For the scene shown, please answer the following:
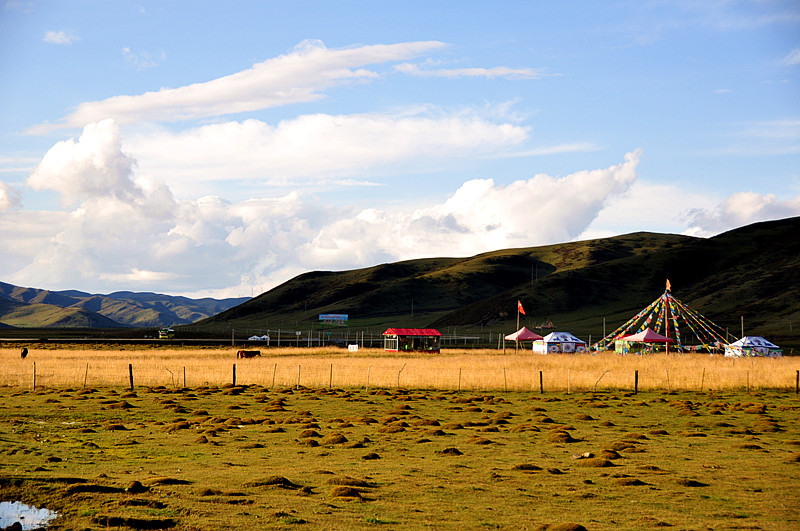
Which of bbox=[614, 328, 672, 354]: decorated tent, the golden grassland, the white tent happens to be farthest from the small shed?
the golden grassland

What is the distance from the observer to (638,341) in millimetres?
91188

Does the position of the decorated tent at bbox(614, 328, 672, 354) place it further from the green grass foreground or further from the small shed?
the green grass foreground

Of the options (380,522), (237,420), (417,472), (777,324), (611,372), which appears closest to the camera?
(380,522)

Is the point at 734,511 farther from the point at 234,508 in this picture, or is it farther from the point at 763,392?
the point at 763,392

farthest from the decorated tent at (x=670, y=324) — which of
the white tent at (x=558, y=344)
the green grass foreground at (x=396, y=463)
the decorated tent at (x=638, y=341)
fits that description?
the green grass foreground at (x=396, y=463)

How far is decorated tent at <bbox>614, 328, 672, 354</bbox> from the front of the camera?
91.1 meters

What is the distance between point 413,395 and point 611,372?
2005 centimetres

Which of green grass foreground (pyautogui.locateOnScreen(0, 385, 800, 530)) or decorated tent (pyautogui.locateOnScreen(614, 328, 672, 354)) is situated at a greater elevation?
decorated tent (pyautogui.locateOnScreen(614, 328, 672, 354))

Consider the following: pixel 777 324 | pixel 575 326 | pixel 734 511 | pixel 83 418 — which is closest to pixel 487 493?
pixel 734 511

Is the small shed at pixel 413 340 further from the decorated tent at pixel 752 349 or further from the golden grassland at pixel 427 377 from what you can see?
the golden grassland at pixel 427 377

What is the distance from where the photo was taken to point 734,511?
16.3m

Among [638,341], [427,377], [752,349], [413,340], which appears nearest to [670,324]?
[638,341]

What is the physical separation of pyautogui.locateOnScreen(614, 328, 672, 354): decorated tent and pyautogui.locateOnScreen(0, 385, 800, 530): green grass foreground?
49.8 meters

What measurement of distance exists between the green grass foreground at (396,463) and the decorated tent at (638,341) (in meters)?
49.8
